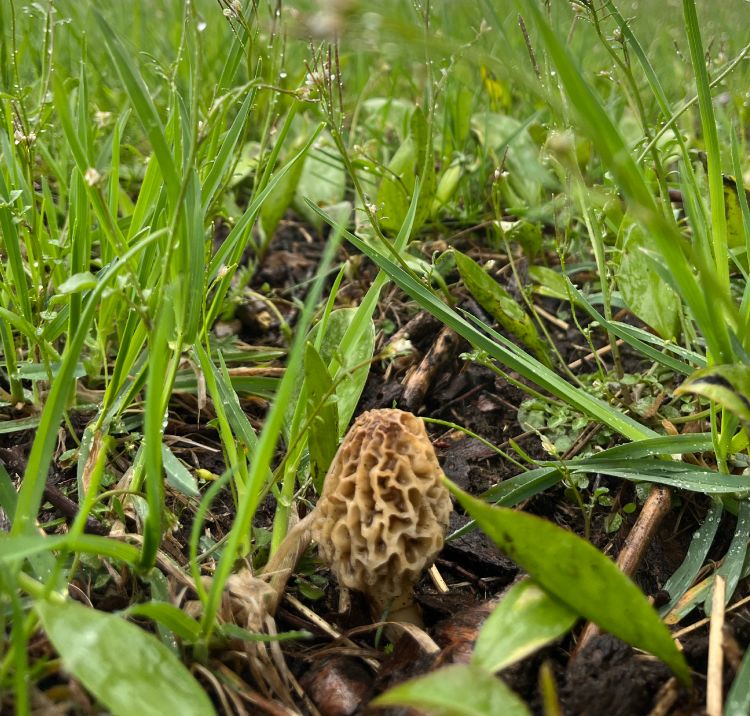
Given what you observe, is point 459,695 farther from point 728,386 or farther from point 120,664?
point 728,386

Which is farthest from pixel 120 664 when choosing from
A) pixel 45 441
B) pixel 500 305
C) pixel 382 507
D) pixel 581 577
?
pixel 500 305

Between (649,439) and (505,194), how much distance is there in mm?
1213

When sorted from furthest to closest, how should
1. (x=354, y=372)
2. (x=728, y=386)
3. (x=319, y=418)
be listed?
(x=354, y=372), (x=319, y=418), (x=728, y=386)

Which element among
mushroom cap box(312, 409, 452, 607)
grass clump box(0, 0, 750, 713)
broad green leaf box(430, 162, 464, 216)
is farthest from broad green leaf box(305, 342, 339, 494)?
broad green leaf box(430, 162, 464, 216)

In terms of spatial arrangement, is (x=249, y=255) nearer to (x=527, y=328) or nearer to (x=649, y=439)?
(x=527, y=328)

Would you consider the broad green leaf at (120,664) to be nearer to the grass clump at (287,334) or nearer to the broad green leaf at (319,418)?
the grass clump at (287,334)

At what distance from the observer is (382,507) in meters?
1.18

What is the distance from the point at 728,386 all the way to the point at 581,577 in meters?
0.36

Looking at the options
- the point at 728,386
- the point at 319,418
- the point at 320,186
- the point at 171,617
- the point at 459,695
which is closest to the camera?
the point at 459,695

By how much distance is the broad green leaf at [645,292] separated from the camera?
5.51ft

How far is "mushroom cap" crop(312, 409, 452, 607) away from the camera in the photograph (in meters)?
1.18

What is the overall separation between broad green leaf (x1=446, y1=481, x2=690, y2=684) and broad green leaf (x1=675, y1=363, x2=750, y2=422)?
0.92ft

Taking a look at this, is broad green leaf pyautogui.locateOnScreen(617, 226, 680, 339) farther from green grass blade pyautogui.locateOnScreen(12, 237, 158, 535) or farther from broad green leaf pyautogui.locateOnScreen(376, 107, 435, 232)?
green grass blade pyautogui.locateOnScreen(12, 237, 158, 535)

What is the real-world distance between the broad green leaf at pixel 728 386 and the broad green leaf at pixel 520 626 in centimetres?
36
